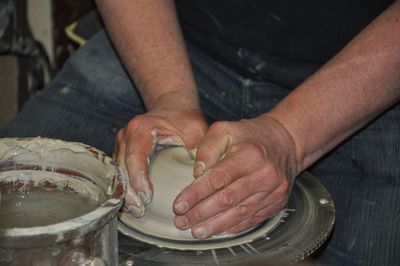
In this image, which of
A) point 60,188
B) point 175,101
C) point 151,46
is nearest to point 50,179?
point 60,188

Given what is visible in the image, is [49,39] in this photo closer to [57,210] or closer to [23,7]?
[23,7]

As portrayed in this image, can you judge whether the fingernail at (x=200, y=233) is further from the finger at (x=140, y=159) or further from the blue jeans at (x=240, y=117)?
the blue jeans at (x=240, y=117)

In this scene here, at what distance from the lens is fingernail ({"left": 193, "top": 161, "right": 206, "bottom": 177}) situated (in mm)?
1134

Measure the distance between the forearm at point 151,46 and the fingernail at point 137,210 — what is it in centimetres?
32

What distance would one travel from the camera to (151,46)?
148cm

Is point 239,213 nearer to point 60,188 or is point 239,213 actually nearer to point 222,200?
point 222,200

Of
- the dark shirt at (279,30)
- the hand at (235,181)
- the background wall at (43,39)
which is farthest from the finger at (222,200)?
the background wall at (43,39)

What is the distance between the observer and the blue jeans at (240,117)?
131 centimetres

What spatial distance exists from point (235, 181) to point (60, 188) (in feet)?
0.97

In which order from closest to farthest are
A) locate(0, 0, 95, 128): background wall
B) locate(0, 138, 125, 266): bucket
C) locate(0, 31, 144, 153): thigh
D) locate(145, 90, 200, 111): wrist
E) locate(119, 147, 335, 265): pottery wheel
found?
locate(0, 138, 125, 266): bucket → locate(119, 147, 335, 265): pottery wheel → locate(145, 90, 200, 111): wrist → locate(0, 31, 144, 153): thigh → locate(0, 0, 95, 128): background wall

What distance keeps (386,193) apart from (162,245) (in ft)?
1.52

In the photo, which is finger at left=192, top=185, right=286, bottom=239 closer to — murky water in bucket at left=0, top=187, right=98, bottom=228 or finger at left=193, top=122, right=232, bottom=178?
finger at left=193, top=122, right=232, bottom=178

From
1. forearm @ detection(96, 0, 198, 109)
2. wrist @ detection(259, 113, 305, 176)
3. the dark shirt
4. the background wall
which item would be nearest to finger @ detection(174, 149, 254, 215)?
wrist @ detection(259, 113, 305, 176)

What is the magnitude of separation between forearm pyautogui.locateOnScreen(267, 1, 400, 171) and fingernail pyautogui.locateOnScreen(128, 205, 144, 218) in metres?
0.30
